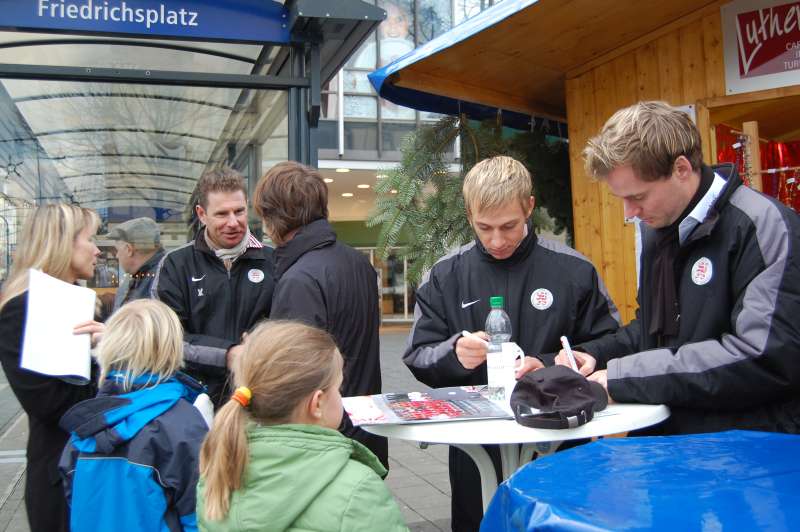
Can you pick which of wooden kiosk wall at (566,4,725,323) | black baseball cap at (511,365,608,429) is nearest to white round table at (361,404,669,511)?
black baseball cap at (511,365,608,429)

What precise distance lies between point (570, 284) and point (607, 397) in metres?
0.63

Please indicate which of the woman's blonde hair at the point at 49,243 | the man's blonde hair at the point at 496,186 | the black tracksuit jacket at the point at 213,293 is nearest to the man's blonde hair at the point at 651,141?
the man's blonde hair at the point at 496,186

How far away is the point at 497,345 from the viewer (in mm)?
2613

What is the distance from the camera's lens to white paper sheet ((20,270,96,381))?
108 inches

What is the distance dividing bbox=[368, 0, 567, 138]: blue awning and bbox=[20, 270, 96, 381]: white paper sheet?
9.01 ft

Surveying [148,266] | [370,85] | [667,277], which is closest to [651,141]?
[667,277]

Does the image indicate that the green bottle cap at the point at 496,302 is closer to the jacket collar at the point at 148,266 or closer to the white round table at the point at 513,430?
the white round table at the point at 513,430

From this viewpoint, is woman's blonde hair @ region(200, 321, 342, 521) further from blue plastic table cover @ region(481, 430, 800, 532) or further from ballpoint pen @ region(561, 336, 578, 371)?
ballpoint pen @ region(561, 336, 578, 371)

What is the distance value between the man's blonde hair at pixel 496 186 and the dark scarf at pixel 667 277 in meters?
0.58

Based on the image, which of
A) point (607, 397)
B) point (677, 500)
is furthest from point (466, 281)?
point (677, 500)

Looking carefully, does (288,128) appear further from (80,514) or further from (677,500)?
(677,500)

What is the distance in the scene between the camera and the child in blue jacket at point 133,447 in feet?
7.98

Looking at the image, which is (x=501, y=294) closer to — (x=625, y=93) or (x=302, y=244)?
(x=302, y=244)

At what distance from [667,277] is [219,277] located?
2.12 metres
